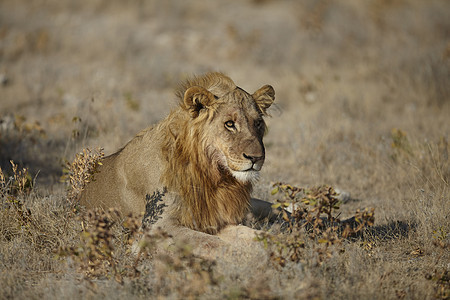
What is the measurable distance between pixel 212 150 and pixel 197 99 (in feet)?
1.56

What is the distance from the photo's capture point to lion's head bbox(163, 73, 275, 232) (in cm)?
423

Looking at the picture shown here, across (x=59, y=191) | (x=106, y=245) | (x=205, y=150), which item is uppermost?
(x=205, y=150)

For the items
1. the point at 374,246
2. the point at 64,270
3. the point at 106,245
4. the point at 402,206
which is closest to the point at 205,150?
the point at 106,245

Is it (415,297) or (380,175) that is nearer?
(415,297)

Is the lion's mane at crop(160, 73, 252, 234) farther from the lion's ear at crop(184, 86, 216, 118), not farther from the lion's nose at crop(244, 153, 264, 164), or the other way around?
the lion's nose at crop(244, 153, 264, 164)

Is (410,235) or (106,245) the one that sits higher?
(106,245)

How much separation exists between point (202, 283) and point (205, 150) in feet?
4.47

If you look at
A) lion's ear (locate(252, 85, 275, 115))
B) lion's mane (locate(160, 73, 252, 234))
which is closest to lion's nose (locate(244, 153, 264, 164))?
lion's mane (locate(160, 73, 252, 234))

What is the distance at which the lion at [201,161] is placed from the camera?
13.9 ft

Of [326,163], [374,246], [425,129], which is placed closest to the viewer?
[374,246]

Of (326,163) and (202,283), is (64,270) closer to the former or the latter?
(202,283)

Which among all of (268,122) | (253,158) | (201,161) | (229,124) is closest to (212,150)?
(201,161)

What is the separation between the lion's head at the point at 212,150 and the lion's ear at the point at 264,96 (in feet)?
0.03

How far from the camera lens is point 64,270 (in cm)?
413
